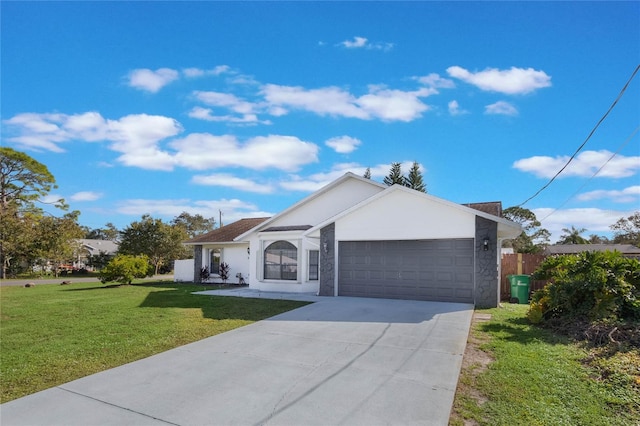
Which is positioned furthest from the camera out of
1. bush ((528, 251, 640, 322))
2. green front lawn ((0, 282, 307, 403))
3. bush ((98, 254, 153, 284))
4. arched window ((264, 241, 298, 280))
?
bush ((98, 254, 153, 284))

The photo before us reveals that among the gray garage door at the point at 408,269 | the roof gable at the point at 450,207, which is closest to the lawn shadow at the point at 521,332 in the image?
the gray garage door at the point at 408,269

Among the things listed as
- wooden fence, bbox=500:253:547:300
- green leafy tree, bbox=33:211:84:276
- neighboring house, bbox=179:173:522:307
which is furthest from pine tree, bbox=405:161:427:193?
green leafy tree, bbox=33:211:84:276

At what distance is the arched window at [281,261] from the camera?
17109mm

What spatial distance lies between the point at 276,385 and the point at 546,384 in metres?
3.60

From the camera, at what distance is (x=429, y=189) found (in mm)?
39062

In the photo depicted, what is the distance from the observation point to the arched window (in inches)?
674

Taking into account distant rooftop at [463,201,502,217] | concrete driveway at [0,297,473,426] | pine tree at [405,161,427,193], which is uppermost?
pine tree at [405,161,427,193]

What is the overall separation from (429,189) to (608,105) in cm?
2898

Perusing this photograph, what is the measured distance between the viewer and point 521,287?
1459 cm

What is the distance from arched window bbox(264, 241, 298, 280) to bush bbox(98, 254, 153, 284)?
9.78 m

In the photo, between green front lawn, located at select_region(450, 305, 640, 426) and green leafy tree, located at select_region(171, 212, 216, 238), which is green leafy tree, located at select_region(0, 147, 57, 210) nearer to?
green leafy tree, located at select_region(171, 212, 216, 238)

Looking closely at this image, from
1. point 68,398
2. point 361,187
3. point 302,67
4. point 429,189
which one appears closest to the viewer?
point 68,398

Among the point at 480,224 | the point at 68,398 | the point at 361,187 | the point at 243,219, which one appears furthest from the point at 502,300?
the point at 243,219

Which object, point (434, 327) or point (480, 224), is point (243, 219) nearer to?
point (480, 224)
